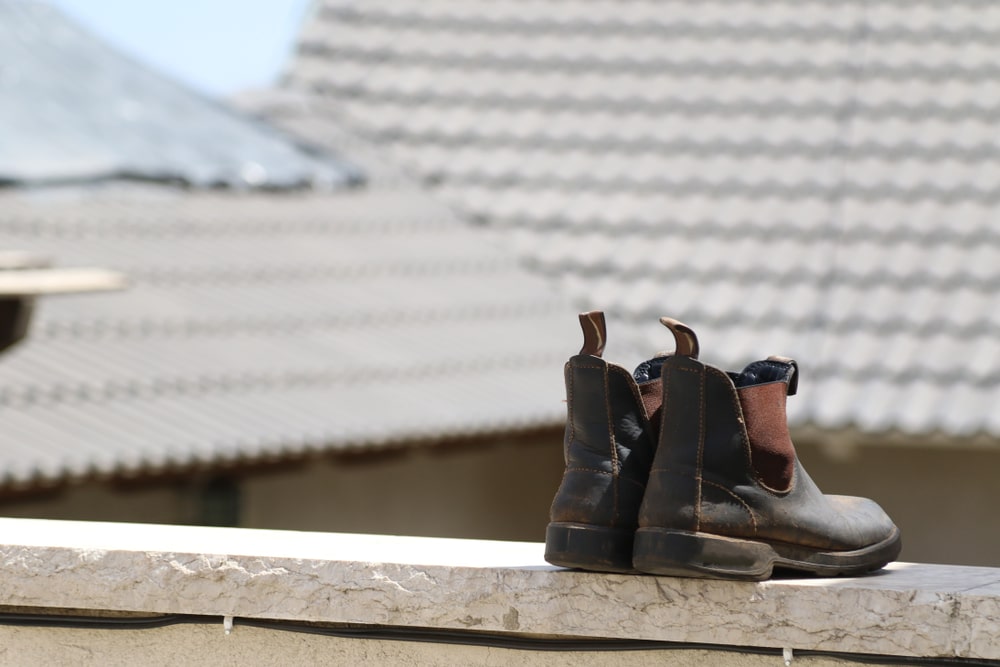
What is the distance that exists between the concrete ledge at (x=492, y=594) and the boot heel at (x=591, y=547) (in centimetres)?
2

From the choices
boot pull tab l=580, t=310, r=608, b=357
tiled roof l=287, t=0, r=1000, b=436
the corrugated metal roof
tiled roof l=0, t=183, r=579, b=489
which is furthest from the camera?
the corrugated metal roof

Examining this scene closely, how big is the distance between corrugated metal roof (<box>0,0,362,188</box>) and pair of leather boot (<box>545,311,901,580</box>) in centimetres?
461

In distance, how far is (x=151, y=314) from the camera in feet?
16.9

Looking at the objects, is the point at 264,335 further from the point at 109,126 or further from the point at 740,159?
the point at 740,159

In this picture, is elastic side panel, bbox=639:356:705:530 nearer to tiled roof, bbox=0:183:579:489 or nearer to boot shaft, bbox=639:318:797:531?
boot shaft, bbox=639:318:797:531

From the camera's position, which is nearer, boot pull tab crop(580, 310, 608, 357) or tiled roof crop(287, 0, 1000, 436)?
boot pull tab crop(580, 310, 608, 357)

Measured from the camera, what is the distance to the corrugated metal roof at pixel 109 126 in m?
A: 5.85

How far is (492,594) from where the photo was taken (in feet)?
5.05

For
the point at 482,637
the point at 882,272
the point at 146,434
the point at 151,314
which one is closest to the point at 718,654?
the point at 482,637

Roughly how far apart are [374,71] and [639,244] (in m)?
2.04

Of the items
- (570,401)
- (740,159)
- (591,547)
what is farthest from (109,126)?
(591,547)

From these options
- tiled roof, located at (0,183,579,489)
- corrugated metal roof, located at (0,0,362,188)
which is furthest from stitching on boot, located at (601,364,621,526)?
corrugated metal roof, located at (0,0,362,188)

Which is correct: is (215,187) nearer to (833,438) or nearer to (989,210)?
(833,438)

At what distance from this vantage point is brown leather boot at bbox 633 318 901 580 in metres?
1.47
